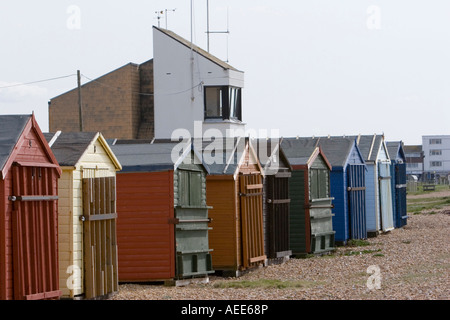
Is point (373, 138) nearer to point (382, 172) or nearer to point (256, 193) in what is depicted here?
point (382, 172)

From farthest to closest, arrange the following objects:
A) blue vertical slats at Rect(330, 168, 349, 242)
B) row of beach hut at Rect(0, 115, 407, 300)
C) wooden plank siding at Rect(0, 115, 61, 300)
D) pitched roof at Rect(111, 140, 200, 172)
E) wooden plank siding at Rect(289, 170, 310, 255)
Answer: blue vertical slats at Rect(330, 168, 349, 242) < wooden plank siding at Rect(289, 170, 310, 255) < pitched roof at Rect(111, 140, 200, 172) < row of beach hut at Rect(0, 115, 407, 300) < wooden plank siding at Rect(0, 115, 61, 300)

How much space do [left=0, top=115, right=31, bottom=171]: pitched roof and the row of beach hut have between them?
0.01 metres

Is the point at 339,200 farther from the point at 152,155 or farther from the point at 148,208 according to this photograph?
the point at 148,208

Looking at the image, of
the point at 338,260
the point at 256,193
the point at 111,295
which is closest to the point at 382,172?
the point at 338,260

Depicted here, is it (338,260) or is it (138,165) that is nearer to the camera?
(138,165)

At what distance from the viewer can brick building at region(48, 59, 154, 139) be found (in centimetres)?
4253

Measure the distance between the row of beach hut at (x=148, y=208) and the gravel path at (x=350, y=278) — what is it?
0.61m

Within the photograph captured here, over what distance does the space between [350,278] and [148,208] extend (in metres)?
4.51

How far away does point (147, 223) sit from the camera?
1775 cm

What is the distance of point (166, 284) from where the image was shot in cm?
1772

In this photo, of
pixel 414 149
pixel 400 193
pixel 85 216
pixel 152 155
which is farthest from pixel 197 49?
pixel 414 149

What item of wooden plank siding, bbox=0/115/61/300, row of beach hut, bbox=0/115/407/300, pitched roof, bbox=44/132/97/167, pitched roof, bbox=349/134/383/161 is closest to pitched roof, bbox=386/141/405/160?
pitched roof, bbox=349/134/383/161

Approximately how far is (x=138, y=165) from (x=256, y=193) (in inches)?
173

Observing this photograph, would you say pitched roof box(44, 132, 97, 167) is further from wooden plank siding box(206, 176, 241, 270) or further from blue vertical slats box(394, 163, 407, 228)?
blue vertical slats box(394, 163, 407, 228)
